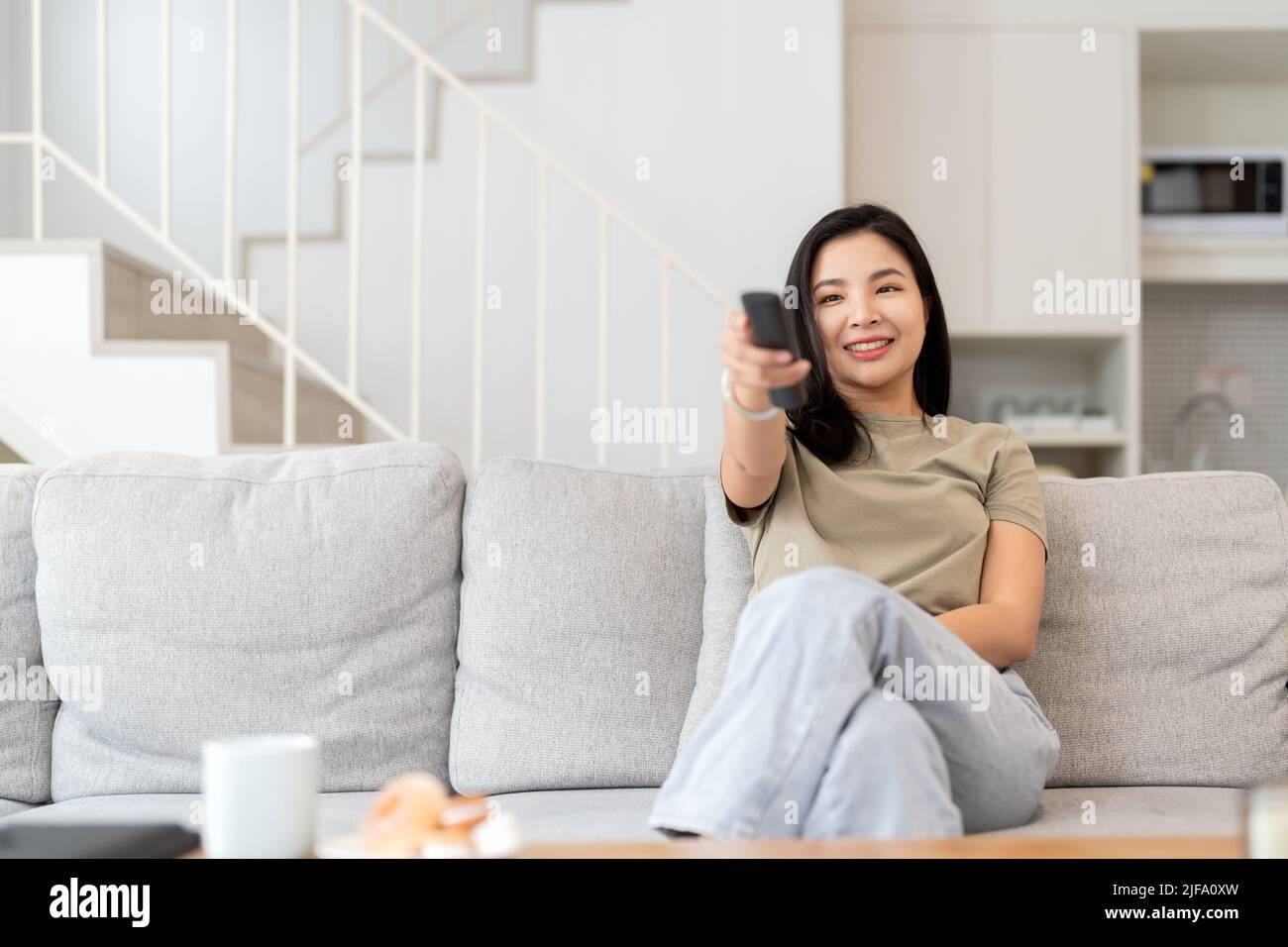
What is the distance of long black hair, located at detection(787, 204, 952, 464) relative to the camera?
1577 mm

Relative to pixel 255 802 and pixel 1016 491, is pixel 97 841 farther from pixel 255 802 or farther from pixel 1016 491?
pixel 1016 491

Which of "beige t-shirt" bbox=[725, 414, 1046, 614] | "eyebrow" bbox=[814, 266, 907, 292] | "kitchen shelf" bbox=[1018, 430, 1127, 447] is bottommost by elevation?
"beige t-shirt" bbox=[725, 414, 1046, 614]

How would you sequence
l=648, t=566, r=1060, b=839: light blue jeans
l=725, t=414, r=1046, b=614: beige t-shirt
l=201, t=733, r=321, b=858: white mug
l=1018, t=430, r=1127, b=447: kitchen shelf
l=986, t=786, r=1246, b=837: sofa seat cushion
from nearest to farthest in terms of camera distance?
l=201, t=733, r=321, b=858: white mug < l=648, t=566, r=1060, b=839: light blue jeans < l=986, t=786, r=1246, b=837: sofa seat cushion < l=725, t=414, r=1046, b=614: beige t-shirt < l=1018, t=430, r=1127, b=447: kitchen shelf

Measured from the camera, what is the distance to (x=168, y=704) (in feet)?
5.16

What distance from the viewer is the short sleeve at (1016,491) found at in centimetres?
153

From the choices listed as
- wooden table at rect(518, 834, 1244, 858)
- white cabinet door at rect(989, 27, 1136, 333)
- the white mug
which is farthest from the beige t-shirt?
white cabinet door at rect(989, 27, 1136, 333)

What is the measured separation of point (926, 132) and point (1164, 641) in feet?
7.93

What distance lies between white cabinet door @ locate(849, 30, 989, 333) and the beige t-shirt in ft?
7.25

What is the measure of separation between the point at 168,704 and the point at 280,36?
289 cm

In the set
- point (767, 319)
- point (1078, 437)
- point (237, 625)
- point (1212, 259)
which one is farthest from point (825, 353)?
point (1212, 259)

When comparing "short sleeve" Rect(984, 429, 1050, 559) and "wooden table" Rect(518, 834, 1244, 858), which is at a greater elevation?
"short sleeve" Rect(984, 429, 1050, 559)

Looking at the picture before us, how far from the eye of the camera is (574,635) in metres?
1.60

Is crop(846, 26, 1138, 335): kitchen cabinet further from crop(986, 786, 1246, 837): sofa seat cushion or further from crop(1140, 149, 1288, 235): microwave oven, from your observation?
crop(986, 786, 1246, 837): sofa seat cushion
